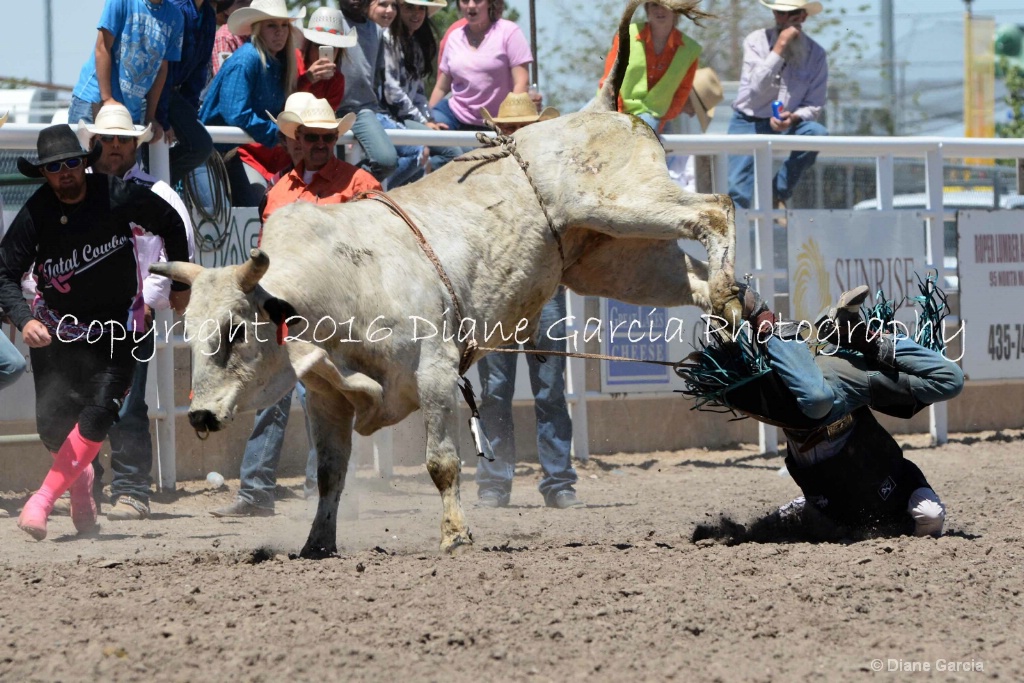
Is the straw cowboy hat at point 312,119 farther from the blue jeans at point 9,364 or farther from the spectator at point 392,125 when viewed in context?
the blue jeans at point 9,364

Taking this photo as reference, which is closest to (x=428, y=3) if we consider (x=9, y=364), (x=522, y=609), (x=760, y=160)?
(x=760, y=160)

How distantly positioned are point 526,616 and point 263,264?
1.45 meters

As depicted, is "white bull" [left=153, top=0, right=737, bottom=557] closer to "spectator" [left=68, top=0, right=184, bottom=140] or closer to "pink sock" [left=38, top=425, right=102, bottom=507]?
"pink sock" [left=38, top=425, right=102, bottom=507]

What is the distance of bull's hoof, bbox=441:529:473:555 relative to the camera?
5.31 m

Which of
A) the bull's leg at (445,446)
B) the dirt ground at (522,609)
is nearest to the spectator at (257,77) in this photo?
the dirt ground at (522,609)

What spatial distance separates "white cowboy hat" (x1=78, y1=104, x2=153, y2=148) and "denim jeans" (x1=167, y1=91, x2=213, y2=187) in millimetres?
509

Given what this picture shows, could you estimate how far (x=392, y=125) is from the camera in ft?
27.5

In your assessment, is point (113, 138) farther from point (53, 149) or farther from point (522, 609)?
point (522, 609)

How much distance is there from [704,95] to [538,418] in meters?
3.26

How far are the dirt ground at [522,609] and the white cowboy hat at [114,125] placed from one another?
2.00 m

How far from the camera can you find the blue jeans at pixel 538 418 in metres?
7.64

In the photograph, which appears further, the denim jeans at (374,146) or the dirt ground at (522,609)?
the denim jeans at (374,146)

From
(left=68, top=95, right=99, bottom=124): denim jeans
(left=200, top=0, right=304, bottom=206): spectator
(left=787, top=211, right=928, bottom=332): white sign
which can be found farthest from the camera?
(left=787, top=211, right=928, bottom=332): white sign

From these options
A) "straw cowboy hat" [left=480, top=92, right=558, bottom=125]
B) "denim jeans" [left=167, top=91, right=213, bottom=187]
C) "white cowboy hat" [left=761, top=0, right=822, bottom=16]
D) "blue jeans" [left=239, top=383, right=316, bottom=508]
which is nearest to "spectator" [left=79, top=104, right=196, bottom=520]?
"denim jeans" [left=167, top=91, right=213, bottom=187]
